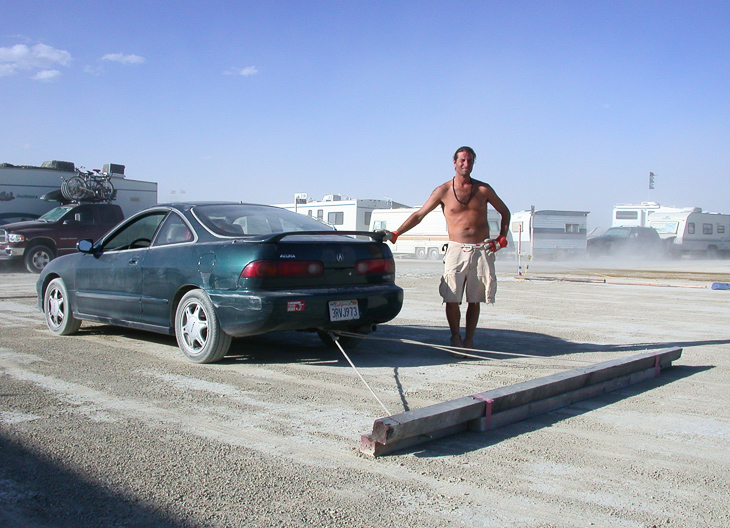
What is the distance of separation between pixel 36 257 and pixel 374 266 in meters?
14.2

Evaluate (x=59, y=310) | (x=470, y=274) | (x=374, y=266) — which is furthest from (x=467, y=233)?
(x=59, y=310)

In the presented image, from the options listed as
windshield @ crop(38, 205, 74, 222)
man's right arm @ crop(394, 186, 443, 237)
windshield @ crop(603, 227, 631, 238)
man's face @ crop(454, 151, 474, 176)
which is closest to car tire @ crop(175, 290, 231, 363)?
man's right arm @ crop(394, 186, 443, 237)

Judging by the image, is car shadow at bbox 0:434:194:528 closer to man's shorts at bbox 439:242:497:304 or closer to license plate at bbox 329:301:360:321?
license plate at bbox 329:301:360:321

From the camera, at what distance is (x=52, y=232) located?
17109 mm

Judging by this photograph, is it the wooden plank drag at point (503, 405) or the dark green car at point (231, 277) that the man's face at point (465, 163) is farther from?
the wooden plank drag at point (503, 405)

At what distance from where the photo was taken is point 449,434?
11.5ft

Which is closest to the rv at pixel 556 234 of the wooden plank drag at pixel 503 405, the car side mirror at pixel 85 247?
the car side mirror at pixel 85 247

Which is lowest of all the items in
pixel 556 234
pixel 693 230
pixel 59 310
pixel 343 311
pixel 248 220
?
pixel 59 310

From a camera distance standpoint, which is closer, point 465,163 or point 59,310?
point 465,163

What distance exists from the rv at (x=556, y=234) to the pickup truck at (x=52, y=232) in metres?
19.5

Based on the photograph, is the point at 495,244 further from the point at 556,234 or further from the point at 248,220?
the point at 556,234

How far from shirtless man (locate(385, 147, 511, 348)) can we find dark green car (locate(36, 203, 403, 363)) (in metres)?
0.51

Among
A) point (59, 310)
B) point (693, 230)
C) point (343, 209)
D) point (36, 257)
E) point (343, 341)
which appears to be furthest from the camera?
point (693, 230)

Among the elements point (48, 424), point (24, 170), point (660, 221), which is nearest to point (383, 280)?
point (48, 424)
